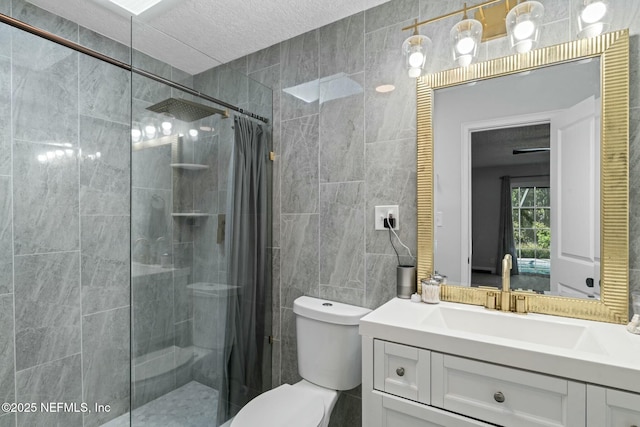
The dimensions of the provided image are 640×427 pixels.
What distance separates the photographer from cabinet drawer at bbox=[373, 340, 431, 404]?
1.08 meters

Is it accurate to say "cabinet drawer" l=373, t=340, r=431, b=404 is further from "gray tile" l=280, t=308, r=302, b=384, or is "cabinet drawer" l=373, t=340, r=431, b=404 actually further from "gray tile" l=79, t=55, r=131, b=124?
"gray tile" l=79, t=55, r=131, b=124

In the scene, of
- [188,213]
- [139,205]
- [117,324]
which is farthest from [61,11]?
[117,324]

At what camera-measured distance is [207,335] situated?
163 centimetres

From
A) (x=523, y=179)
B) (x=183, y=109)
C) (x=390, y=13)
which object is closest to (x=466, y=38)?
(x=390, y=13)

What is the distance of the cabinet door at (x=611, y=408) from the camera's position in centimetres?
81

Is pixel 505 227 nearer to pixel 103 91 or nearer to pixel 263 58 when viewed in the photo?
pixel 263 58

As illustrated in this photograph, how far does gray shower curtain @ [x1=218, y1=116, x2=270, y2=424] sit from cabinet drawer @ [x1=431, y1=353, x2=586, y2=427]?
1.13m

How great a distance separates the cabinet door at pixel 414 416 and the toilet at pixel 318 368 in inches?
13.6

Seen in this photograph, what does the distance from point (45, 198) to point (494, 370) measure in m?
2.17

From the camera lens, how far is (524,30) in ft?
3.82

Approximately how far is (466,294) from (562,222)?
1.55 feet

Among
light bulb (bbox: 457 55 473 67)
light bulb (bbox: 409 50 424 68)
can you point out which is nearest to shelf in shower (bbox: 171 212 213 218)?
light bulb (bbox: 409 50 424 68)

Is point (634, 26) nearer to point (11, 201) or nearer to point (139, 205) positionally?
point (139, 205)

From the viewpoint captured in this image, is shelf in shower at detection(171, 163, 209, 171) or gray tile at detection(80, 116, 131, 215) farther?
gray tile at detection(80, 116, 131, 215)
